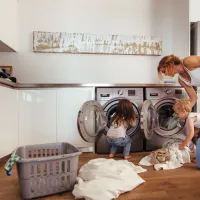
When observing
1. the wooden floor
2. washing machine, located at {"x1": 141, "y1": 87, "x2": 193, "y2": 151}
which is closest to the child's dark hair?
washing machine, located at {"x1": 141, "y1": 87, "x2": 193, "y2": 151}

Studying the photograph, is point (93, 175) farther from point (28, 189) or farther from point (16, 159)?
point (16, 159)

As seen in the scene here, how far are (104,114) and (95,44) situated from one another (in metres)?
1.22

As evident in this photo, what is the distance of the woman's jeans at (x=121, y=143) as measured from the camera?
242 centimetres

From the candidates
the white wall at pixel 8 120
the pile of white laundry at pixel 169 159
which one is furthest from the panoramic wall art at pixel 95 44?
the pile of white laundry at pixel 169 159

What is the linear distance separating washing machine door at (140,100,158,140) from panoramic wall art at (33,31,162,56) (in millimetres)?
1128

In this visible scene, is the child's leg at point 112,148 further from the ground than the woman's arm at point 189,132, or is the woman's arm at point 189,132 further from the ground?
the woman's arm at point 189,132

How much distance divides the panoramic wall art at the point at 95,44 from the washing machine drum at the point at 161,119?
996mm

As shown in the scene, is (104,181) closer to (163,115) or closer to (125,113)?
(125,113)

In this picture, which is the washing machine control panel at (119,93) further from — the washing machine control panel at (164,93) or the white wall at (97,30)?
the white wall at (97,30)

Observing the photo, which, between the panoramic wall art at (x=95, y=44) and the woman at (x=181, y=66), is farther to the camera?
the panoramic wall art at (x=95, y=44)

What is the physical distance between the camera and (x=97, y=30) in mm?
3244

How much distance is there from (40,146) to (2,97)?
26.8 inches

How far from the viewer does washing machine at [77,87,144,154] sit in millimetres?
2457

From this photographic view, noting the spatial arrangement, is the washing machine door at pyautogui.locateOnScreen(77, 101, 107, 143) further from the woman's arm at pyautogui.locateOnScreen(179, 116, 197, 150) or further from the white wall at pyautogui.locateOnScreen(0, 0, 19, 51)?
the white wall at pyautogui.locateOnScreen(0, 0, 19, 51)
